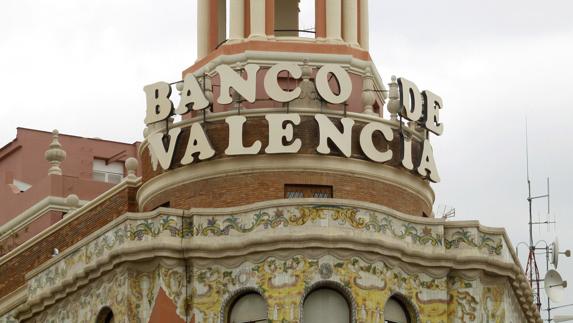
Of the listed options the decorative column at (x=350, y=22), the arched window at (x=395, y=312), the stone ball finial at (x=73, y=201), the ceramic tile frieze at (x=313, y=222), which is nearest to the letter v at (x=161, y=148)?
the ceramic tile frieze at (x=313, y=222)

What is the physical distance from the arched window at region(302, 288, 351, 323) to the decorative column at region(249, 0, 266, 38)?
865 cm

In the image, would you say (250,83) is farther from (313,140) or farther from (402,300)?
(402,300)

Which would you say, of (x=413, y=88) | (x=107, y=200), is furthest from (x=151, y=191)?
(x=413, y=88)

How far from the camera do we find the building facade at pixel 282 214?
5834 centimetres

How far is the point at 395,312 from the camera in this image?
193 ft

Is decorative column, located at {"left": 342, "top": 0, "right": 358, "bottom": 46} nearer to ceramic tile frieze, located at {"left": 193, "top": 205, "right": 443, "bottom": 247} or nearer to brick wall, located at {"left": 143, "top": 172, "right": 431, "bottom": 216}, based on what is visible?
brick wall, located at {"left": 143, "top": 172, "right": 431, "bottom": 216}

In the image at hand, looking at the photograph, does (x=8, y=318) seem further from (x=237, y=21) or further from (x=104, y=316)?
(x=237, y=21)

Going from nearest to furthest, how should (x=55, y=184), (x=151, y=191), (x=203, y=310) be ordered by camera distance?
(x=203, y=310), (x=151, y=191), (x=55, y=184)

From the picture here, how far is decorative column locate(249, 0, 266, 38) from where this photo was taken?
63.7 meters

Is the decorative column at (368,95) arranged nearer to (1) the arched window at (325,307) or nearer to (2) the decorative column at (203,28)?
(2) the decorative column at (203,28)

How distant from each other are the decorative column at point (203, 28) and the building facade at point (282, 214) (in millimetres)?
1040

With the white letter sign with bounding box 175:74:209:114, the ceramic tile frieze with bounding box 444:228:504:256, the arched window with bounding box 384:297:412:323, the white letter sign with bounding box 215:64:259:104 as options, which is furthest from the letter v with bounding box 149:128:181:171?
the ceramic tile frieze with bounding box 444:228:504:256

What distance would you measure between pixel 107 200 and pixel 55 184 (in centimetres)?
615

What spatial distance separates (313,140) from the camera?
A: 60.7 metres
